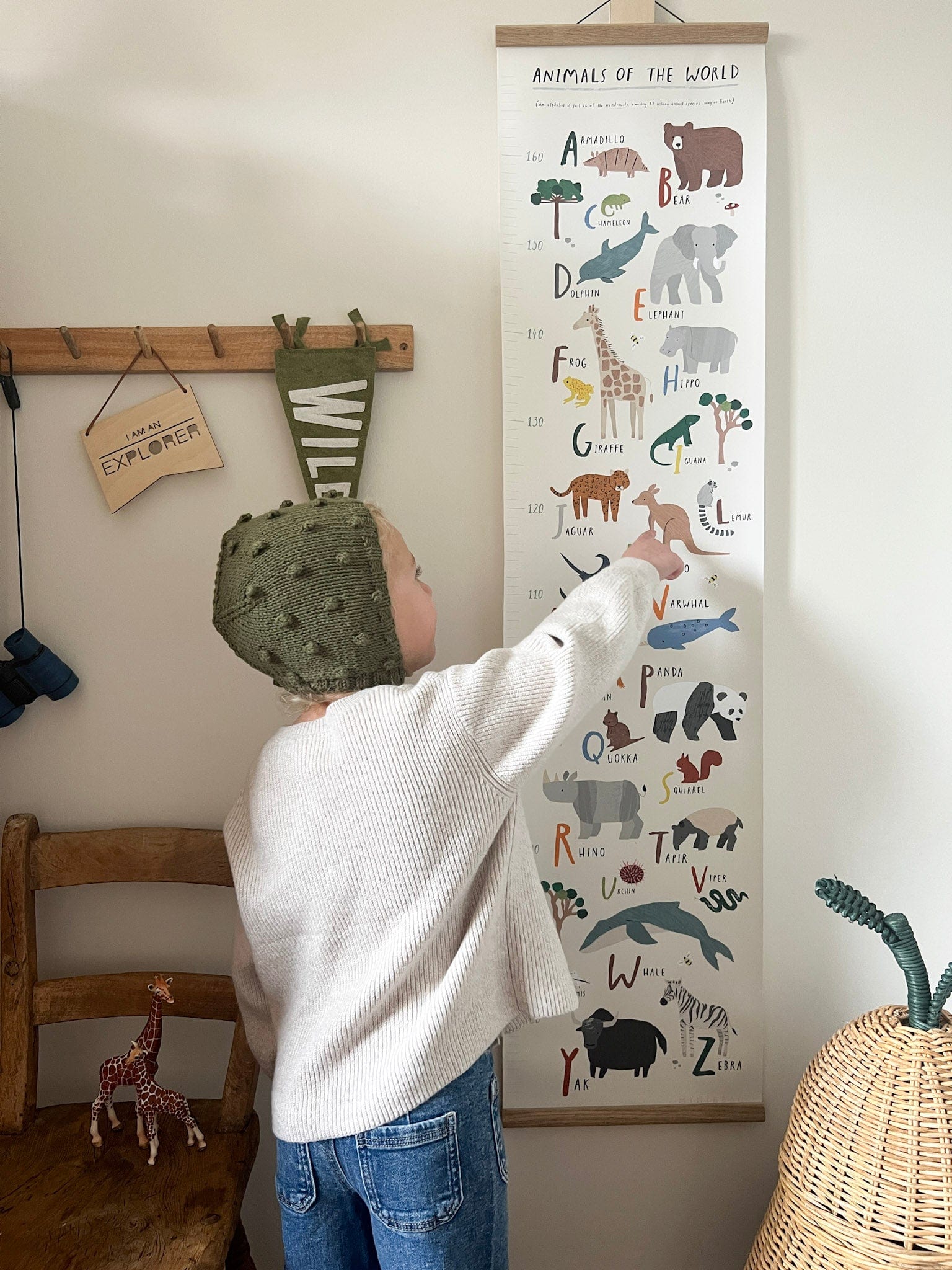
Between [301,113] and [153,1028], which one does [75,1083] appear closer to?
[153,1028]

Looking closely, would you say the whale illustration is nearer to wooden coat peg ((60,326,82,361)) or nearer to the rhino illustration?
the rhino illustration

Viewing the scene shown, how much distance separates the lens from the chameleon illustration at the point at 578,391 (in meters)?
1.31

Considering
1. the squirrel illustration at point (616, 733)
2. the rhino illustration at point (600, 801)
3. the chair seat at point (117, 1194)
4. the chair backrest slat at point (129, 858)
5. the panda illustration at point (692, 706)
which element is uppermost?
the panda illustration at point (692, 706)

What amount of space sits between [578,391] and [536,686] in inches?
21.7

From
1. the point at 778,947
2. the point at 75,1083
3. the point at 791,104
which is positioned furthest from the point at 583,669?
the point at 75,1083

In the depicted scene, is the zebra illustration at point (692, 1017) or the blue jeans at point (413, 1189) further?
the zebra illustration at point (692, 1017)

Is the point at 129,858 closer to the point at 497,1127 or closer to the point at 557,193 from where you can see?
the point at 497,1127

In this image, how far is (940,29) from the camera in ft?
4.33

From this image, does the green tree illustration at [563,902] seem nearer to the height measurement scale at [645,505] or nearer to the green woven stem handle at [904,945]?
the height measurement scale at [645,505]

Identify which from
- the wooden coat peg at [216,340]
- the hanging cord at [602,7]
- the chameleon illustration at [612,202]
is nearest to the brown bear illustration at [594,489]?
the chameleon illustration at [612,202]

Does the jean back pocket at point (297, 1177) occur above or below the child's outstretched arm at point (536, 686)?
below

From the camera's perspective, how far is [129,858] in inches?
51.1

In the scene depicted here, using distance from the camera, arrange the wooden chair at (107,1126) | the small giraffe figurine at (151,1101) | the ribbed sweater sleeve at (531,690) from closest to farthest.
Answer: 1. the ribbed sweater sleeve at (531,690)
2. the wooden chair at (107,1126)
3. the small giraffe figurine at (151,1101)

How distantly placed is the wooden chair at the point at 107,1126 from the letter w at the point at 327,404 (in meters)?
0.62
